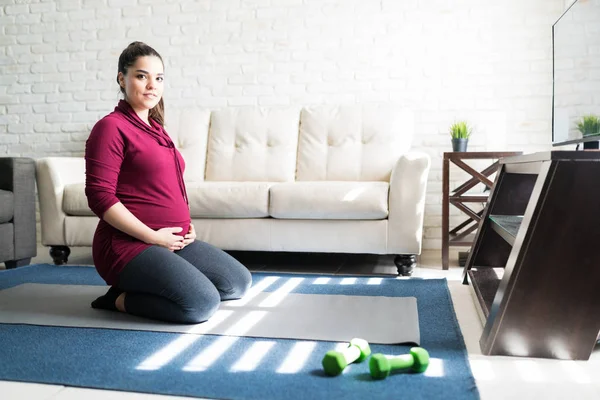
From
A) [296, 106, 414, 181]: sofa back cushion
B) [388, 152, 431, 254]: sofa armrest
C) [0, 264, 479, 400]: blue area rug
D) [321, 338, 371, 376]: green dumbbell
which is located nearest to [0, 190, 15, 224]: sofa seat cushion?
[0, 264, 479, 400]: blue area rug

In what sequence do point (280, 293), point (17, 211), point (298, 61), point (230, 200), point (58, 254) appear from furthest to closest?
point (298, 61), point (58, 254), point (17, 211), point (230, 200), point (280, 293)

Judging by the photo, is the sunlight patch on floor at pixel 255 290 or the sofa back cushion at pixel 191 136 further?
the sofa back cushion at pixel 191 136

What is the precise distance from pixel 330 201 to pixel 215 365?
1241 mm

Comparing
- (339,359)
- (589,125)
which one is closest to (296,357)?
(339,359)

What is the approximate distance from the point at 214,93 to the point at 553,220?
8.61ft

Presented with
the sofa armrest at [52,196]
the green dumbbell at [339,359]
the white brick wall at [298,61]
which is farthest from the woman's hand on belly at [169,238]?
the white brick wall at [298,61]

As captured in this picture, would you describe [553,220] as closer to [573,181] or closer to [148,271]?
[573,181]

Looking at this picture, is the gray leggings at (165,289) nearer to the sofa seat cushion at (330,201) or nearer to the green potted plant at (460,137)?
the sofa seat cushion at (330,201)

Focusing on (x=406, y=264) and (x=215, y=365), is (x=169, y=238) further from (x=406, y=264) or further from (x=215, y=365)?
(x=406, y=264)

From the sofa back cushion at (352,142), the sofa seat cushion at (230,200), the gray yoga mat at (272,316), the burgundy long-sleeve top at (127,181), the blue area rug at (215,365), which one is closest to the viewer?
the blue area rug at (215,365)

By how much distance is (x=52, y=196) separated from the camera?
273cm

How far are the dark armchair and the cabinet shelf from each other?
2265 millimetres

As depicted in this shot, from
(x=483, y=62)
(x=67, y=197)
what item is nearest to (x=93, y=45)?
(x=67, y=197)

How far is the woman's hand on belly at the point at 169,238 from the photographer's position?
5.52ft
